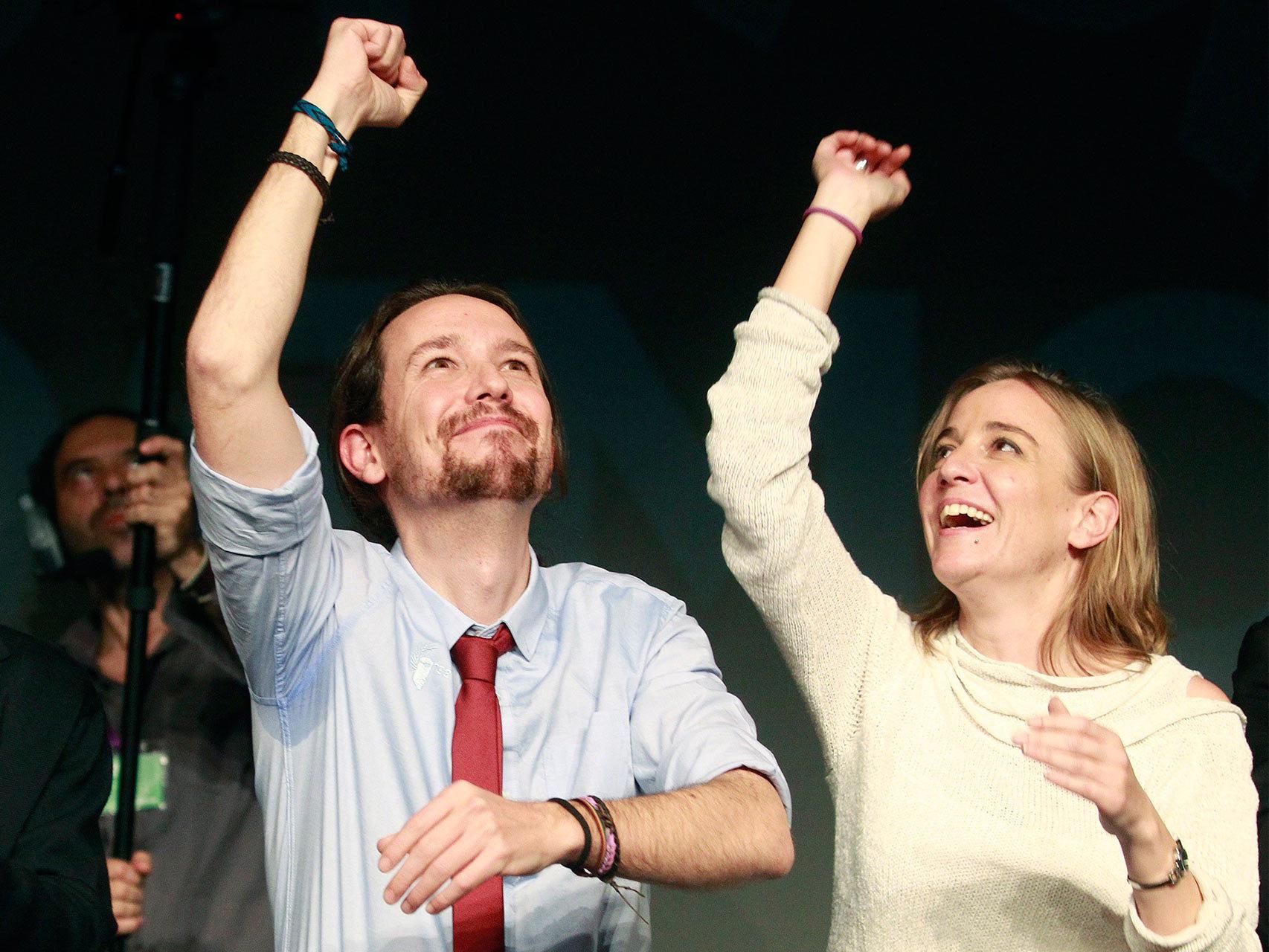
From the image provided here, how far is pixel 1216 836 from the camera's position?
176 cm

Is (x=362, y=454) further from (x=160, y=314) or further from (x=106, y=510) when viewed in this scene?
(x=106, y=510)

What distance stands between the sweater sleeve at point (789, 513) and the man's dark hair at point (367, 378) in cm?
30

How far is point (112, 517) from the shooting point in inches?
116

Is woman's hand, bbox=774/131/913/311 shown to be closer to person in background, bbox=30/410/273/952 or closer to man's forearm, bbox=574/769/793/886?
man's forearm, bbox=574/769/793/886

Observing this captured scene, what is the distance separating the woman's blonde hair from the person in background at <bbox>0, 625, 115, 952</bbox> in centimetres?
114

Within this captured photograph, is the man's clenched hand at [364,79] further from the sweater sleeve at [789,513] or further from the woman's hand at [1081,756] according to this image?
the woman's hand at [1081,756]

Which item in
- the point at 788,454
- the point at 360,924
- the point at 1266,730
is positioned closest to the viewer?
the point at 360,924

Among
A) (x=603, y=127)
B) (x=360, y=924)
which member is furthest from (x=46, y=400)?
(x=360, y=924)

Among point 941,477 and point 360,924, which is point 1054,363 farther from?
point 360,924

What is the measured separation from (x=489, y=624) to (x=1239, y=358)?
2.32 meters

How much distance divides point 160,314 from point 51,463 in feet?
2.58

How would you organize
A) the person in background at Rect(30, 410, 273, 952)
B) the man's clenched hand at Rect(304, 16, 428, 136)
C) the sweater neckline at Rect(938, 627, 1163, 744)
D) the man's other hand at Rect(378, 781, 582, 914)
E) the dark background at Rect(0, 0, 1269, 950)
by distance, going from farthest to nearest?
the dark background at Rect(0, 0, 1269, 950) < the person in background at Rect(30, 410, 273, 952) < the sweater neckline at Rect(938, 627, 1163, 744) < the man's clenched hand at Rect(304, 16, 428, 136) < the man's other hand at Rect(378, 781, 582, 914)

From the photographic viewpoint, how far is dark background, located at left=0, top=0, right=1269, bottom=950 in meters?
3.16

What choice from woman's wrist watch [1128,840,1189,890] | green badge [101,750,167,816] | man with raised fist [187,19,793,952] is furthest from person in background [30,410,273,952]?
woman's wrist watch [1128,840,1189,890]
